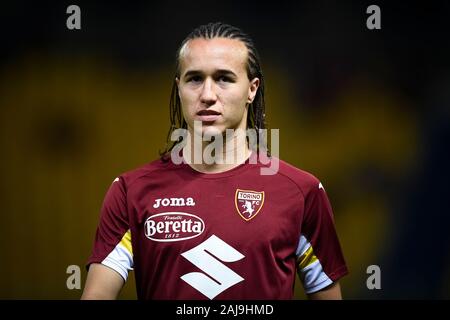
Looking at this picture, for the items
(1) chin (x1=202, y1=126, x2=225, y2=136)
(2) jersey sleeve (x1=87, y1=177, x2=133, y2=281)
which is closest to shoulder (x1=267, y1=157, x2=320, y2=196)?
(1) chin (x1=202, y1=126, x2=225, y2=136)

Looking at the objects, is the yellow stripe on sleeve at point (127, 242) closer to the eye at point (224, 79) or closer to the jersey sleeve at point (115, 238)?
the jersey sleeve at point (115, 238)

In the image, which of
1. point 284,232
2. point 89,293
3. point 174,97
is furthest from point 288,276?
point 174,97

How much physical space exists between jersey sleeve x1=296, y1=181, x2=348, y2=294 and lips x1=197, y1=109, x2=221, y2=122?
1.19 feet

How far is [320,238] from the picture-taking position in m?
1.91

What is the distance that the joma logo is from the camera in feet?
6.14

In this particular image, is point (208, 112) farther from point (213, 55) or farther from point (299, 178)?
point (299, 178)

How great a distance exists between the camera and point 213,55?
185cm

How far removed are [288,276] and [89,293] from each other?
0.56 metres

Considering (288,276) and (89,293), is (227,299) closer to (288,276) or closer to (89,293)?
(288,276)

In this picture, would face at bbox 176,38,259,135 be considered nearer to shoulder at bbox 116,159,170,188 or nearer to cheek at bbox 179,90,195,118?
cheek at bbox 179,90,195,118

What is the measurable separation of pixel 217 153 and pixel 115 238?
1.29 ft

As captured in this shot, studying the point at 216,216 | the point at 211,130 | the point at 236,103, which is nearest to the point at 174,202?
the point at 216,216

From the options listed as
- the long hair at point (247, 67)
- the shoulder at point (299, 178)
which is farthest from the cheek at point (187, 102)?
the shoulder at point (299, 178)

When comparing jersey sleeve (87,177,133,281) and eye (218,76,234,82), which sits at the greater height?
eye (218,76,234,82)
